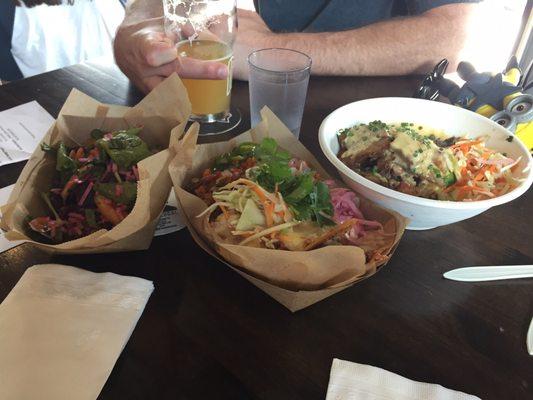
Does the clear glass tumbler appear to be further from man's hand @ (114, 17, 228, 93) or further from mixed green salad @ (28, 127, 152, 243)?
mixed green salad @ (28, 127, 152, 243)

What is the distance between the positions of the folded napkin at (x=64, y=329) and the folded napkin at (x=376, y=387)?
11.2 inches

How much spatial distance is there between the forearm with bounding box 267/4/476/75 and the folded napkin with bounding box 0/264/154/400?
979 mm

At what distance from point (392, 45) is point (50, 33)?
167cm

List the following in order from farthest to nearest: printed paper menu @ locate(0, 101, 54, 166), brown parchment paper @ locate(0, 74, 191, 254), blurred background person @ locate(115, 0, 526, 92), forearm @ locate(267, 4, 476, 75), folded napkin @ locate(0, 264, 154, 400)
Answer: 1. forearm @ locate(267, 4, 476, 75)
2. blurred background person @ locate(115, 0, 526, 92)
3. printed paper menu @ locate(0, 101, 54, 166)
4. brown parchment paper @ locate(0, 74, 191, 254)
5. folded napkin @ locate(0, 264, 154, 400)

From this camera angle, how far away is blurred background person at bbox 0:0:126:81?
1852 millimetres

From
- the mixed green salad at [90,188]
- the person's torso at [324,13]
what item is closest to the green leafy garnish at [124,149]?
the mixed green salad at [90,188]

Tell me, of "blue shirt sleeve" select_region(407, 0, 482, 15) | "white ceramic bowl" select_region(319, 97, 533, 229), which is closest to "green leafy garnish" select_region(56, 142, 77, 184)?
"white ceramic bowl" select_region(319, 97, 533, 229)

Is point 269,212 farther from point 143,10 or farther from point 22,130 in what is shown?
point 143,10

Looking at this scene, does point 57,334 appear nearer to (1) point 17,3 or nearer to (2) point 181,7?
(2) point 181,7

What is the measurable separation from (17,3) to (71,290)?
1.83 metres

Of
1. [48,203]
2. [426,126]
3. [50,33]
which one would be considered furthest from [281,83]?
[50,33]

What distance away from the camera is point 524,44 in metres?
2.49

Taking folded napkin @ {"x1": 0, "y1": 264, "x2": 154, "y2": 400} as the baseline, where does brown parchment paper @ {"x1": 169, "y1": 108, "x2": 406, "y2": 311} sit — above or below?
above

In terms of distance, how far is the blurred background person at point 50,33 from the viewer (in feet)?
6.07
